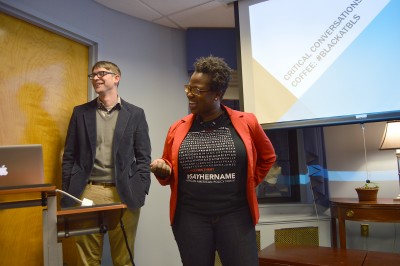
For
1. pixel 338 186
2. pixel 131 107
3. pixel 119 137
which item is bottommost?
pixel 338 186

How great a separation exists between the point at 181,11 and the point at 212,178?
1.98 m

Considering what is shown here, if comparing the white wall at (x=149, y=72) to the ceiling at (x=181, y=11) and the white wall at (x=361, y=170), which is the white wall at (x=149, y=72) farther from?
the white wall at (x=361, y=170)

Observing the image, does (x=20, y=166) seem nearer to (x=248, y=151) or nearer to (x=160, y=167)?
Answer: (x=160, y=167)

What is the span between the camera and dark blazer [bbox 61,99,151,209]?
1.97 meters

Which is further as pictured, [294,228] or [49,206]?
[294,228]

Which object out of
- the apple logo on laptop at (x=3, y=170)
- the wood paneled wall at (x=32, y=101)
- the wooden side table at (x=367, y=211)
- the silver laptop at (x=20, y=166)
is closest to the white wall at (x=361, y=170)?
the wooden side table at (x=367, y=211)

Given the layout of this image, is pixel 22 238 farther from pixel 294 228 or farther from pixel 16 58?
pixel 294 228

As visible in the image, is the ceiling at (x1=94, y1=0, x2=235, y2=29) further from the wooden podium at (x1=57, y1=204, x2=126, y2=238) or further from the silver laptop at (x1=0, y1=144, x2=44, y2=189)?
the wooden podium at (x1=57, y1=204, x2=126, y2=238)

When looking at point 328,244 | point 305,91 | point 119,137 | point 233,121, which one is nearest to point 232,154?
point 233,121

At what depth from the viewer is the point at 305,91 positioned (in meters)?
2.45

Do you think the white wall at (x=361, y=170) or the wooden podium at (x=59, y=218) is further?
the white wall at (x=361, y=170)

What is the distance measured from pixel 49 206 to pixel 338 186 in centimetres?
216

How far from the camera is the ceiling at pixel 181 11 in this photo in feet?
8.88

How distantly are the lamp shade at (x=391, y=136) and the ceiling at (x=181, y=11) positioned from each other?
1.54m
